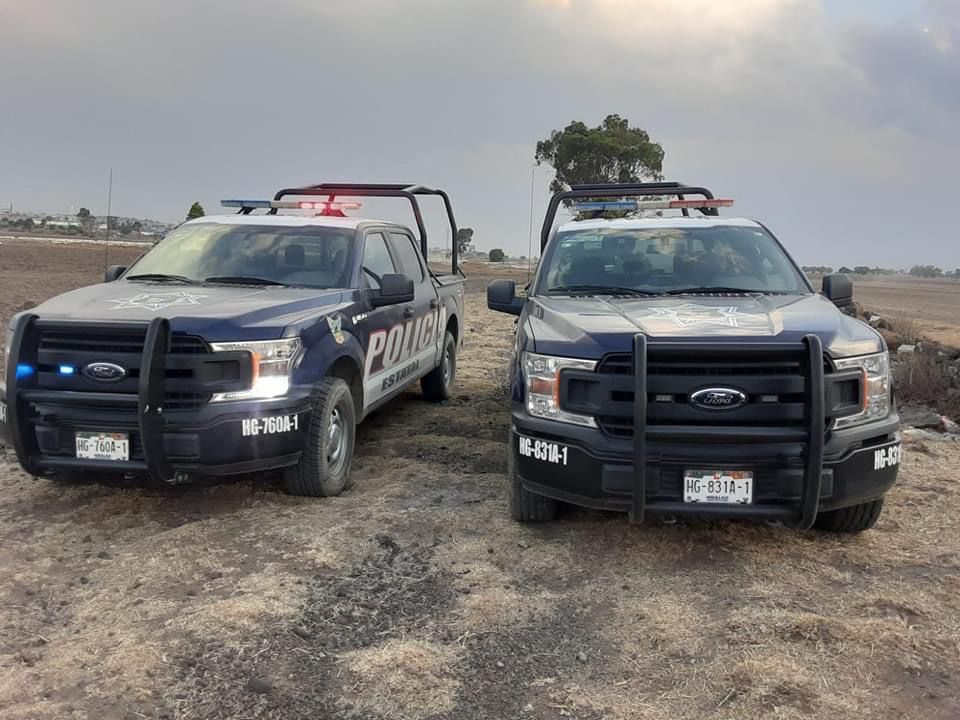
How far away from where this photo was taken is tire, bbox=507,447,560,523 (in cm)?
450

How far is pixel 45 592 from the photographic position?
375 cm

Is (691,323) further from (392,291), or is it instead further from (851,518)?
(392,291)

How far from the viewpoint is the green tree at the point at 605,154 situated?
40.4m

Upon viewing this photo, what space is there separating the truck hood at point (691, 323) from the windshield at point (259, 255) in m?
1.90

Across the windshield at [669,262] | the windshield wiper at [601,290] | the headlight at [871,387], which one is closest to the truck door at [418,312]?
the windshield at [669,262]

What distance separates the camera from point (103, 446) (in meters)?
4.40

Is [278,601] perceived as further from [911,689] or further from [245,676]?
[911,689]

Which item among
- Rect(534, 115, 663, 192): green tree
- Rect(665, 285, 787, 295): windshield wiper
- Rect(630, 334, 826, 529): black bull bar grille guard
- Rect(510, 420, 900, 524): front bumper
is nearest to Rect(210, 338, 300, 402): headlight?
Rect(510, 420, 900, 524): front bumper

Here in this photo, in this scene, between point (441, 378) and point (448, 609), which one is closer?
point (448, 609)

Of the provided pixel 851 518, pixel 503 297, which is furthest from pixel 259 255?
pixel 851 518

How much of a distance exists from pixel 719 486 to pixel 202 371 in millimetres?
2776

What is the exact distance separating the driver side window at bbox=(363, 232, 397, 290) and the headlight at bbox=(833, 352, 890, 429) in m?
3.44

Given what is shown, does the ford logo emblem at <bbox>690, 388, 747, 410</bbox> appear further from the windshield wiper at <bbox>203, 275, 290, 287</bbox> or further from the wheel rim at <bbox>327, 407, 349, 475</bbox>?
the windshield wiper at <bbox>203, 275, 290, 287</bbox>

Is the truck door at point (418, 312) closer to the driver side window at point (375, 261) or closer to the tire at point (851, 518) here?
the driver side window at point (375, 261)
